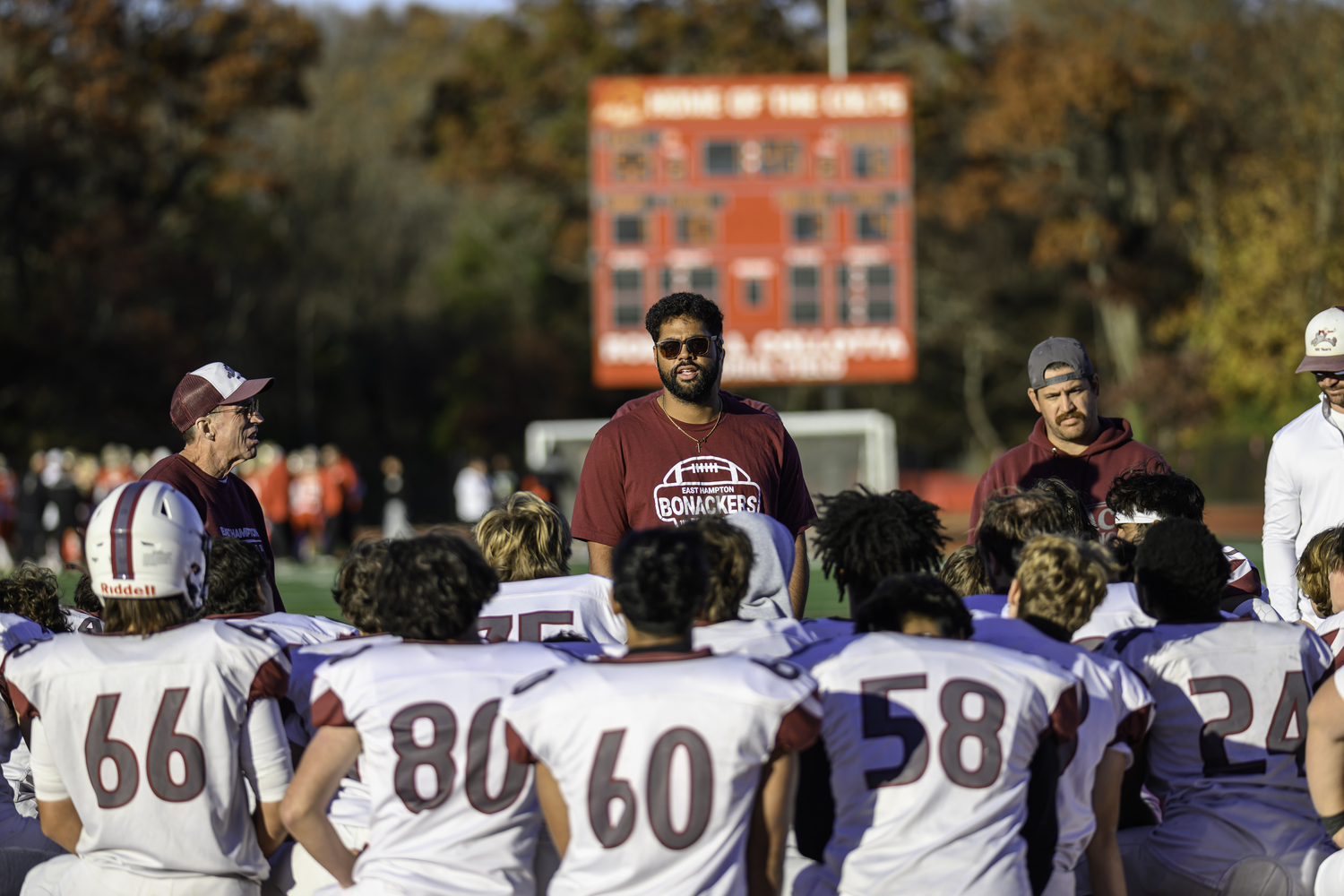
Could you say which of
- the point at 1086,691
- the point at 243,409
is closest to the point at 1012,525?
the point at 1086,691

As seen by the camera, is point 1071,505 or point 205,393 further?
point 205,393

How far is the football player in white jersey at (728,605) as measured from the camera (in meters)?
3.38

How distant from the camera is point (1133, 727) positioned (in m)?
3.27

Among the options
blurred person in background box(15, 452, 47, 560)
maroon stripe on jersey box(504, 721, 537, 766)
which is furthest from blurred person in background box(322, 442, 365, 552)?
maroon stripe on jersey box(504, 721, 537, 766)

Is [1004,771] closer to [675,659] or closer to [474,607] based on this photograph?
[675,659]

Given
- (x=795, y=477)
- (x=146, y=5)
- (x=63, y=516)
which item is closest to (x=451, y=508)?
(x=146, y=5)

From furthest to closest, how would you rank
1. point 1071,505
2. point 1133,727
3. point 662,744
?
1. point 1071,505
2. point 1133,727
3. point 662,744

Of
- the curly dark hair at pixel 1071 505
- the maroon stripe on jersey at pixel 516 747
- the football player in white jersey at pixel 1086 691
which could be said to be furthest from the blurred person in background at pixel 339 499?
the maroon stripe on jersey at pixel 516 747

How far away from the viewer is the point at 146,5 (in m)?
30.9

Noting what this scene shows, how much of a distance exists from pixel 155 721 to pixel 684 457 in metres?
1.94

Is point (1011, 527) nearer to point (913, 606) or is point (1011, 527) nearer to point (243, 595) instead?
point (913, 606)

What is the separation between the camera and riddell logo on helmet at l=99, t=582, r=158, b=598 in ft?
10.5

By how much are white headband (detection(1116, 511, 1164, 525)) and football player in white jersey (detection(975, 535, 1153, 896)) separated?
0.98m

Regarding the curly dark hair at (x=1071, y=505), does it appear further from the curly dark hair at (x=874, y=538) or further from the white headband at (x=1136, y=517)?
the curly dark hair at (x=874, y=538)
